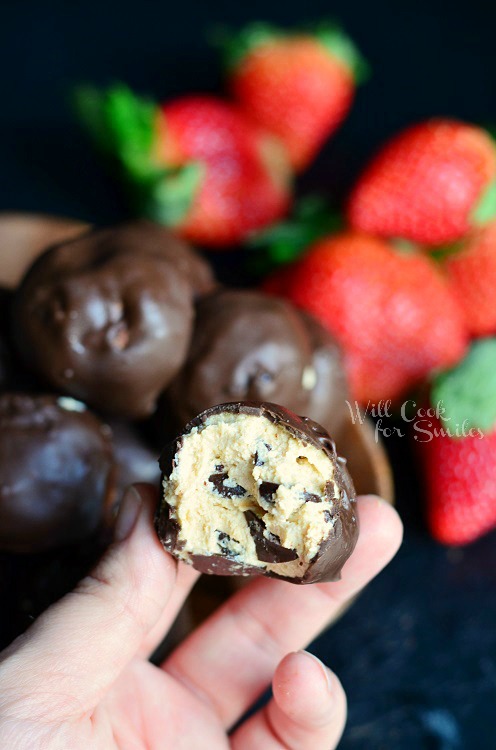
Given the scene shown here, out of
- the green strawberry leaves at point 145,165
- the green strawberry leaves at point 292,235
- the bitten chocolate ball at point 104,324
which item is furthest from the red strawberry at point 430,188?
the bitten chocolate ball at point 104,324

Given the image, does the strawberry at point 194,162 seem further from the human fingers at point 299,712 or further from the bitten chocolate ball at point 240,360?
the human fingers at point 299,712

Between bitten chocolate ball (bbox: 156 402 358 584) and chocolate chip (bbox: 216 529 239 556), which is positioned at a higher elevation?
bitten chocolate ball (bbox: 156 402 358 584)

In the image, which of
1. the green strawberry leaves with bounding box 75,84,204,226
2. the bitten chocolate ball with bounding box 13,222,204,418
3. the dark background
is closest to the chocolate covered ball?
the green strawberry leaves with bounding box 75,84,204,226

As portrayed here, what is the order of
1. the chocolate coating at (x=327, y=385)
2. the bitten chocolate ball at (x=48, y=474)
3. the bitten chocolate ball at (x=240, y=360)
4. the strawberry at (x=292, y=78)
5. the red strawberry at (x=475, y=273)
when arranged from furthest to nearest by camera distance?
the strawberry at (x=292, y=78)
the red strawberry at (x=475, y=273)
the chocolate coating at (x=327, y=385)
the bitten chocolate ball at (x=240, y=360)
the bitten chocolate ball at (x=48, y=474)

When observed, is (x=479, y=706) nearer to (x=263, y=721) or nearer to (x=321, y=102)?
(x=263, y=721)

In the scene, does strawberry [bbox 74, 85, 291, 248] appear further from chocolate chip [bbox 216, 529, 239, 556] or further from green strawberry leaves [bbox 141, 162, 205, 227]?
chocolate chip [bbox 216, 529, 239, 556]

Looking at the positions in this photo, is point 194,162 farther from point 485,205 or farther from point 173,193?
point 485,205
